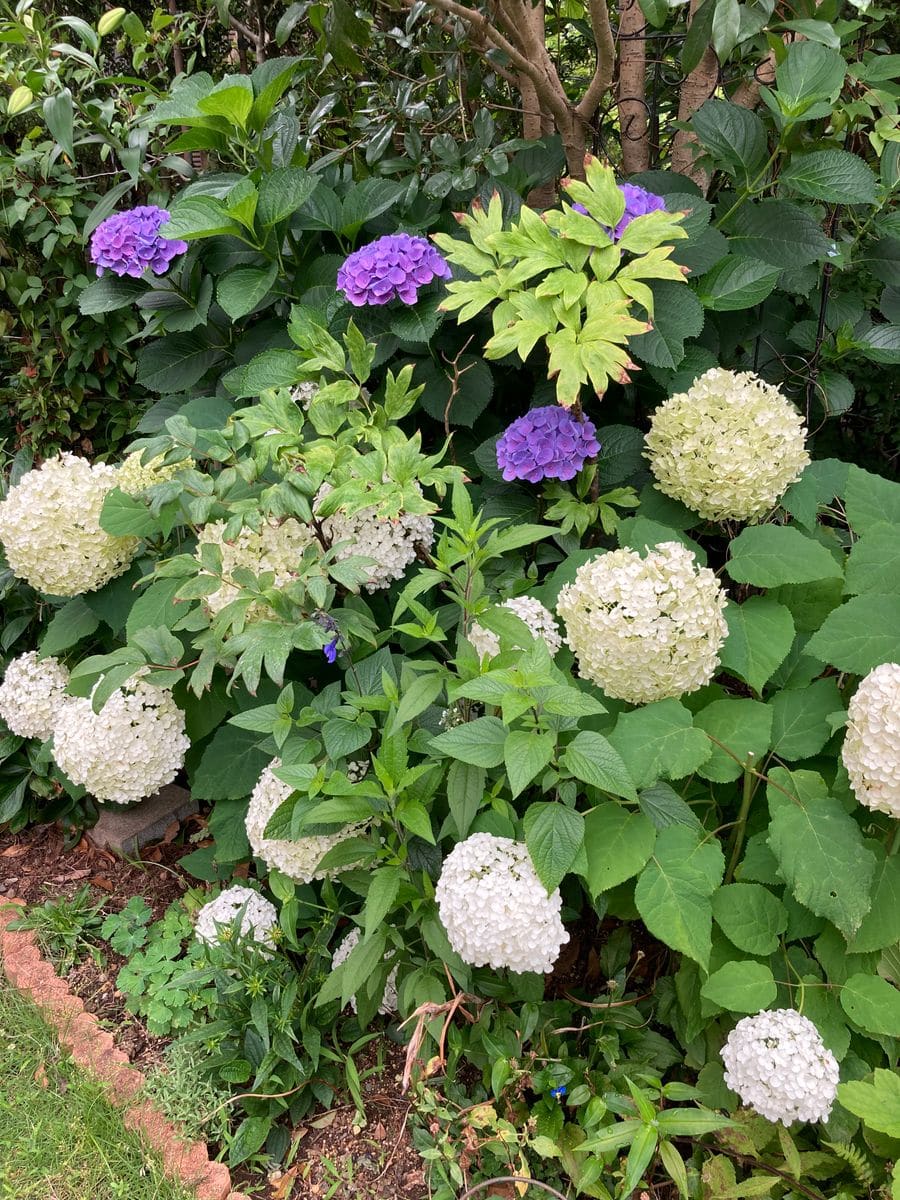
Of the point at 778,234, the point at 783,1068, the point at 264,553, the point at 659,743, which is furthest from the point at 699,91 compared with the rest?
the point at 783,1068

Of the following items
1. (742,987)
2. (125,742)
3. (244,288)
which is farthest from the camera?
(244,288)

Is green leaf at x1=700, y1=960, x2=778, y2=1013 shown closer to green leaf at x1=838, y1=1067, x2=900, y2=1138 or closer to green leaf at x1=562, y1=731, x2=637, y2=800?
green leaf at x1=838, y1=1067, x2=900, y2=1138

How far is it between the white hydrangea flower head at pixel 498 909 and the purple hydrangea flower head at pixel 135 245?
1716 mm

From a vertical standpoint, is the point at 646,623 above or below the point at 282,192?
below

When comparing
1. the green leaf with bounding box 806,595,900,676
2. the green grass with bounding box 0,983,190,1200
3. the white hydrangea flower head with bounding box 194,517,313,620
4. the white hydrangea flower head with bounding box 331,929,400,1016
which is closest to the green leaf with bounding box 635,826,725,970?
the green leaf with bounding box 806,595,900,676

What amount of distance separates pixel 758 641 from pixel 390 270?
3.69 ft

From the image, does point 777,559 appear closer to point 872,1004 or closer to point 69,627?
point 872,1004

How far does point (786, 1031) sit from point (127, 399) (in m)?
2.89

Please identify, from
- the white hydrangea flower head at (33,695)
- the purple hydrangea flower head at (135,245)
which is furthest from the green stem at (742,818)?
the purple hydrangea flower head at (135,245)

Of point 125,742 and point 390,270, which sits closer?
point 390,270

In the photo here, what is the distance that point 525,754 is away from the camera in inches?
52.1

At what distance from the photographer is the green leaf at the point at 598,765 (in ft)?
4.35

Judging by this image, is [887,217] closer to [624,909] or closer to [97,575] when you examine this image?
[624,909]

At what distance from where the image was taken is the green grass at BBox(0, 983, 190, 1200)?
1.65 metres
